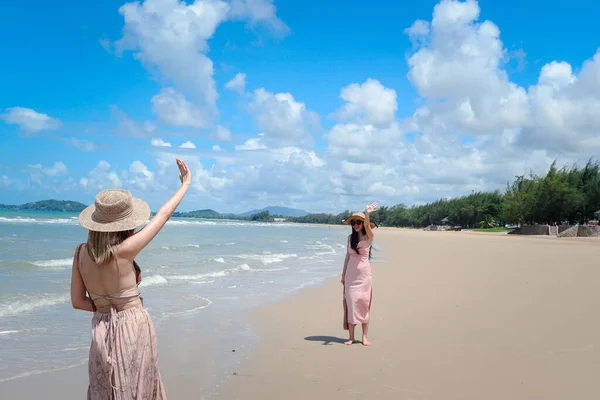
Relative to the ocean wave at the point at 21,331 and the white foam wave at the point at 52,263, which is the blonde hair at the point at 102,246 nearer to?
the ocean wave at the point at 21,331

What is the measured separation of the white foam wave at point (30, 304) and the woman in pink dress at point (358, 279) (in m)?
5.53

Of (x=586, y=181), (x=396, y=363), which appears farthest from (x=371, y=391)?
(x=586, y=181)

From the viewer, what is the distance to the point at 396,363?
16.2 feet

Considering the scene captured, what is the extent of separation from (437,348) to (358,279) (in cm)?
122

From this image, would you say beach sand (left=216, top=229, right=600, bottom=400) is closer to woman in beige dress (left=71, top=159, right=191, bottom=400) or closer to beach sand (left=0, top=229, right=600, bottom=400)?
beach sand (left=0, top=229, right=600, bottom=400)

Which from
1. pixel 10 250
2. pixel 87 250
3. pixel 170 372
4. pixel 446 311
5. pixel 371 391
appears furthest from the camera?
pixel 10 250

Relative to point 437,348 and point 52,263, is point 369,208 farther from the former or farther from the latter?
point 52,263

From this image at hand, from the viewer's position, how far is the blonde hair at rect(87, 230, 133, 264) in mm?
2328

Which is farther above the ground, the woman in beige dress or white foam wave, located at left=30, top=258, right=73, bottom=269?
the woman in beige dress

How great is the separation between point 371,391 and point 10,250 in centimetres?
1763

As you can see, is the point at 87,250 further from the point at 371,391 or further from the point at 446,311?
the point at 446,311

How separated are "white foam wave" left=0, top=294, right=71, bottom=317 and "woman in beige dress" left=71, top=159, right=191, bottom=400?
6103 mm

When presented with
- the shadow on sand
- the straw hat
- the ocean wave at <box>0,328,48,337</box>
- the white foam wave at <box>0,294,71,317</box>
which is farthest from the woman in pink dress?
the white foam wave at <box>0,294,71,317</box>

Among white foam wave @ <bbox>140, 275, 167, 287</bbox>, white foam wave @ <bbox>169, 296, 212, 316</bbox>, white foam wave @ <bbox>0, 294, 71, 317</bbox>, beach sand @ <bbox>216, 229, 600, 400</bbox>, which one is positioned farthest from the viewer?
white foam wave @ <bbox>140, 275, 167, 287</bbox>
